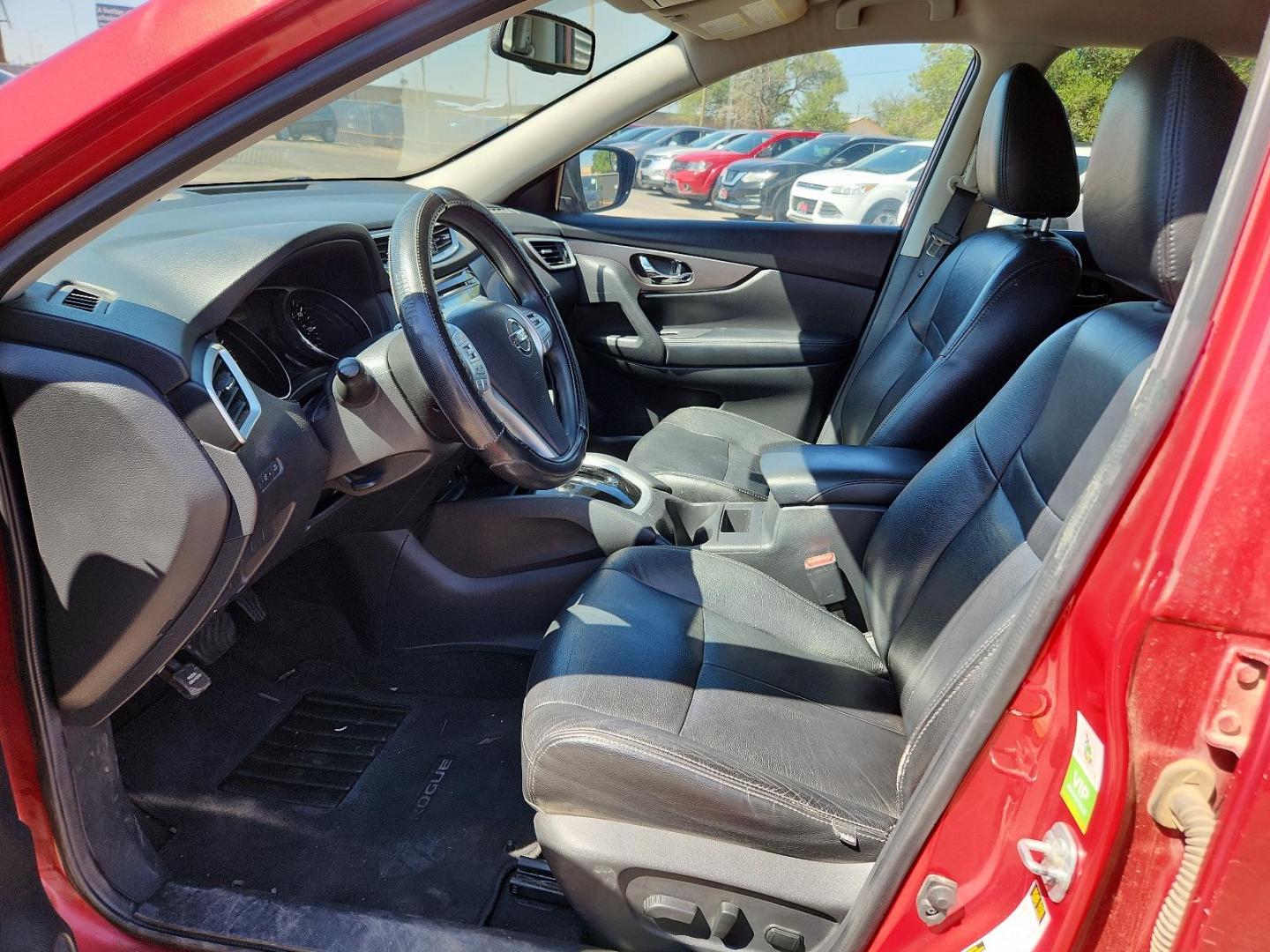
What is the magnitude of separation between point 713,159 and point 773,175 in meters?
0.21

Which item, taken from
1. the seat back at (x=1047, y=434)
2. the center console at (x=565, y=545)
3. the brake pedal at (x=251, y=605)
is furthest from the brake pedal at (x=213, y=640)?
the seat back at (x=1047, y=434)

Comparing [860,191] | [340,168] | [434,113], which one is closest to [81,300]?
[340,168]

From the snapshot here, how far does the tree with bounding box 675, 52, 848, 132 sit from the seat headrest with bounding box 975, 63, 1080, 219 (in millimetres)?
836

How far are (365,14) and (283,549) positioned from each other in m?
0.94

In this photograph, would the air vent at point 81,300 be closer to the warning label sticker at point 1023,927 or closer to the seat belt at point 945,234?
the warning label sticker at point 1023,927

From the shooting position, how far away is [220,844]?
165 cm

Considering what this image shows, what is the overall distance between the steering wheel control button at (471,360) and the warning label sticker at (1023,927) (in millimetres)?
976

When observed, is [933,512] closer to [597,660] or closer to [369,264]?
[597,660]

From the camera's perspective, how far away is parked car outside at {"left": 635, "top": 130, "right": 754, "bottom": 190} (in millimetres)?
2945

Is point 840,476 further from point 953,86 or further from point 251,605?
point 953,86

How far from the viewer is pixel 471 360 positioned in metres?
1.46

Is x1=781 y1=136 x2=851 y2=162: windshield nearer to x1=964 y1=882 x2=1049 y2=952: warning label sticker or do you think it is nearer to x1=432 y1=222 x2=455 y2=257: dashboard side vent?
x1=432 y1=222 x2=455 y2=257: dashboard side vent

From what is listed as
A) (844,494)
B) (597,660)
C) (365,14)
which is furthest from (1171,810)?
(844,494)

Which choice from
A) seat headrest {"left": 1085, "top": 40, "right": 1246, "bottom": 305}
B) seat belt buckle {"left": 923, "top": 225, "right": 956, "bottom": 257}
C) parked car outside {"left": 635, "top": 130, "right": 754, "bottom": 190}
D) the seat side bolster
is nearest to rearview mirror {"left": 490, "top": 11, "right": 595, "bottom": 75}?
parked car outside {"left": 635, "top": 130, "right": 754, "bottom": 190}
